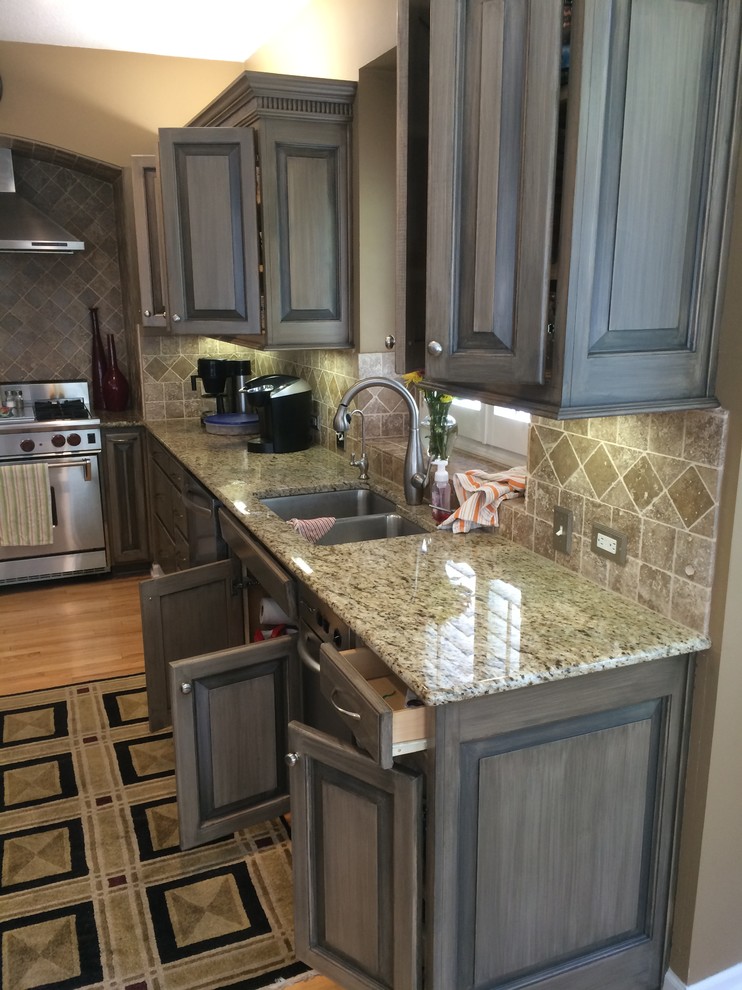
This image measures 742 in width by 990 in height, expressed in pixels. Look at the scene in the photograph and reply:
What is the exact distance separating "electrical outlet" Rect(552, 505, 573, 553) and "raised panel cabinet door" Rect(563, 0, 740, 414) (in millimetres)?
525

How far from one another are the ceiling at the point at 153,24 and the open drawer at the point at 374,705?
3047 millimetres

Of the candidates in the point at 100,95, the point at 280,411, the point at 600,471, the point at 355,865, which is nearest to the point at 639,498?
the point at 600,471

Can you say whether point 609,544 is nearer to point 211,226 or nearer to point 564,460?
point 564,460

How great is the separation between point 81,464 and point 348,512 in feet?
6.84

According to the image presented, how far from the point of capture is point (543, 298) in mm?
1501

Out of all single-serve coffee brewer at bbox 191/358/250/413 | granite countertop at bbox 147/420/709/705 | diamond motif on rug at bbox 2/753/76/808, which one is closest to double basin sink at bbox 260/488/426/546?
→ granite countertop at bbox 147/420/709/705

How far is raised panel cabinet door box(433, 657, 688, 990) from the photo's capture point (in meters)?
1.54

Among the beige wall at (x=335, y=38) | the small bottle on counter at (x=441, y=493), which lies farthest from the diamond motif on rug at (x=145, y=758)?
the beige wall at (x=335, y=38)

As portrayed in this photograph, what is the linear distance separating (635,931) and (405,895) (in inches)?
22.2

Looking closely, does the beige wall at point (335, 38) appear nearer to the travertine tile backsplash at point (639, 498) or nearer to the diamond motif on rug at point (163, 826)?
the travertine tile backsplash at point (639, 498)

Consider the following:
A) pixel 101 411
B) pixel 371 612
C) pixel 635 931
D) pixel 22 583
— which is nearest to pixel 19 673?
pixel 22 583

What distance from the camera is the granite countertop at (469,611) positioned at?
1.52m

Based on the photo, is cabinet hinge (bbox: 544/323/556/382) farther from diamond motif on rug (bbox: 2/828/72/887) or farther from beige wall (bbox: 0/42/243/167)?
beige wall (bbox: 0/42/243/167)

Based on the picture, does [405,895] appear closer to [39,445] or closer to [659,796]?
[659,796]
